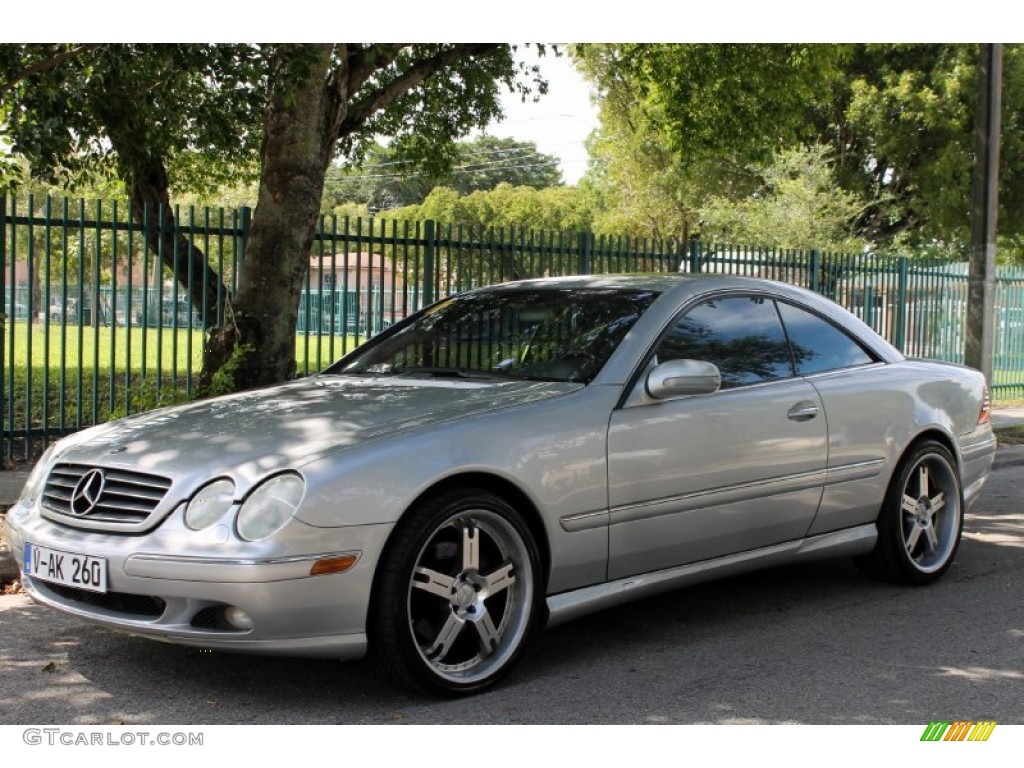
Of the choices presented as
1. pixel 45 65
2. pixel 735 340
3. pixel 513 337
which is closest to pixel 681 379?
pixel 735 340

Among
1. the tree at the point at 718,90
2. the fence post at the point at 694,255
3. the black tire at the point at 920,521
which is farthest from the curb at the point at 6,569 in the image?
the fence post at the point at 694,255

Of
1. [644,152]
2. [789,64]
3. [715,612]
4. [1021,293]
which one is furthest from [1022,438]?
[644,152]

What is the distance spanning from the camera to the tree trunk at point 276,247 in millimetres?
8859

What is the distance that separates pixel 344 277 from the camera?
38.5ft

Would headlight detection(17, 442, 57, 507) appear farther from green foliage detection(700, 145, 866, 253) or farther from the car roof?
green foliage detection(700, 145, 866, 253)

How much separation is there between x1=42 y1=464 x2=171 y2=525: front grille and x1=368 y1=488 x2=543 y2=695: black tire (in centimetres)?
84

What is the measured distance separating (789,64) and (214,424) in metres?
12.5

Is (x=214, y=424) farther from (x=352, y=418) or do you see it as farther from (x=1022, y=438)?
(x=1022, y=438)

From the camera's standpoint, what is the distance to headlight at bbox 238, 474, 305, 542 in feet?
12.8

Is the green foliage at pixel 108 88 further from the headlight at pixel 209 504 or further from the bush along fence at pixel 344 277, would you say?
the headlight at pixel 209 504

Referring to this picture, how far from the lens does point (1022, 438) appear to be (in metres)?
14.1

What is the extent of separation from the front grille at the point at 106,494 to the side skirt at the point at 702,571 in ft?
5.04

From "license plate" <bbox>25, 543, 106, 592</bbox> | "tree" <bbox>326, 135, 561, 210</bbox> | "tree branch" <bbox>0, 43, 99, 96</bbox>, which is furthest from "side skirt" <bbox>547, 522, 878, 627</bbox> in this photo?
"tree" <bbox>326, 135, 561, 210</bbox>
